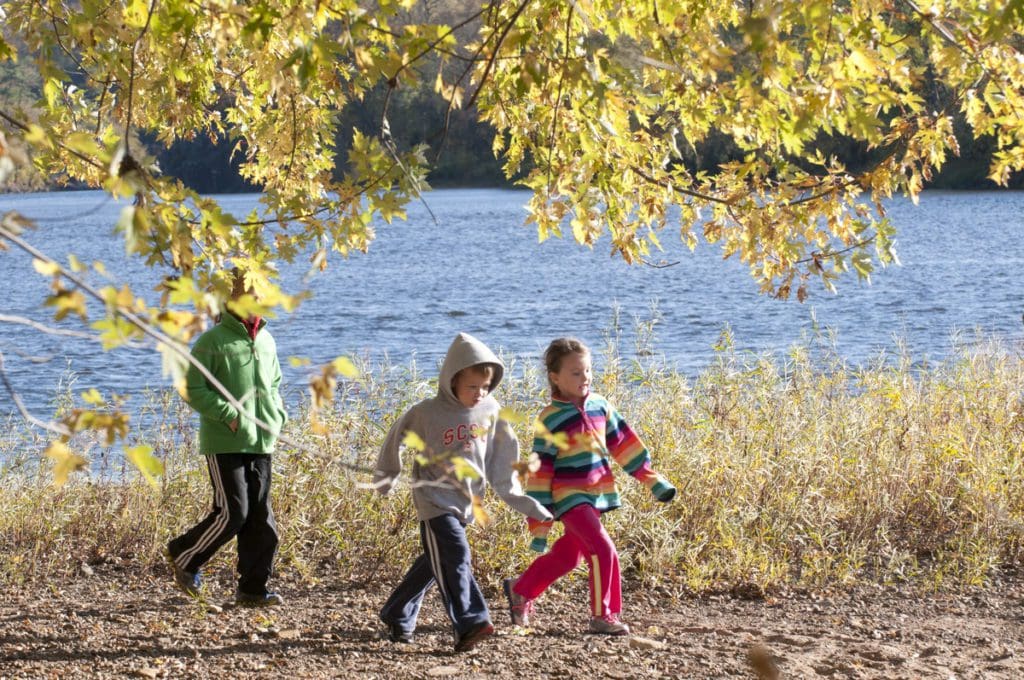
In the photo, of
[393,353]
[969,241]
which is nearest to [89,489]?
[393,353]

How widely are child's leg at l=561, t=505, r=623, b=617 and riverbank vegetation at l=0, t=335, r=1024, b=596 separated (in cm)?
89

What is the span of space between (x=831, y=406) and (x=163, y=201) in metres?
5.01

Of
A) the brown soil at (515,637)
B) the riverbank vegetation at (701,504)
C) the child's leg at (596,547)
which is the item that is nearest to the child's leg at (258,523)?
the brown soil at (515,637)

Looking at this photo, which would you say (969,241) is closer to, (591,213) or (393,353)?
(393,353)

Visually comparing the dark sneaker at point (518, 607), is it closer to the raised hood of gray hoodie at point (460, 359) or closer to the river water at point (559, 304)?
Answer: the raised hood of gray hoodie at point (460, 359)

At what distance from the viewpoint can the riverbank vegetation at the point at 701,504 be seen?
6.05 meters

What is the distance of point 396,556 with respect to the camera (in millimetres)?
6168

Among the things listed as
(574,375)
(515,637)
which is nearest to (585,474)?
(574,375)

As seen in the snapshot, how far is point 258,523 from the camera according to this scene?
552 cm

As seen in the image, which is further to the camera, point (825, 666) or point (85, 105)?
point (85, 105)

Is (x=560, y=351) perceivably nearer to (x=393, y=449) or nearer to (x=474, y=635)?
(x=393, y=449)

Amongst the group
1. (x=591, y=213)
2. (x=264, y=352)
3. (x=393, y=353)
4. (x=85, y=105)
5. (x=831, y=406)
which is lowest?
(x=393, y=353)

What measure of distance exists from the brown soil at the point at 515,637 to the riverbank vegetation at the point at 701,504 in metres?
0.22

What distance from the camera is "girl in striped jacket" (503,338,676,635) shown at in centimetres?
493
